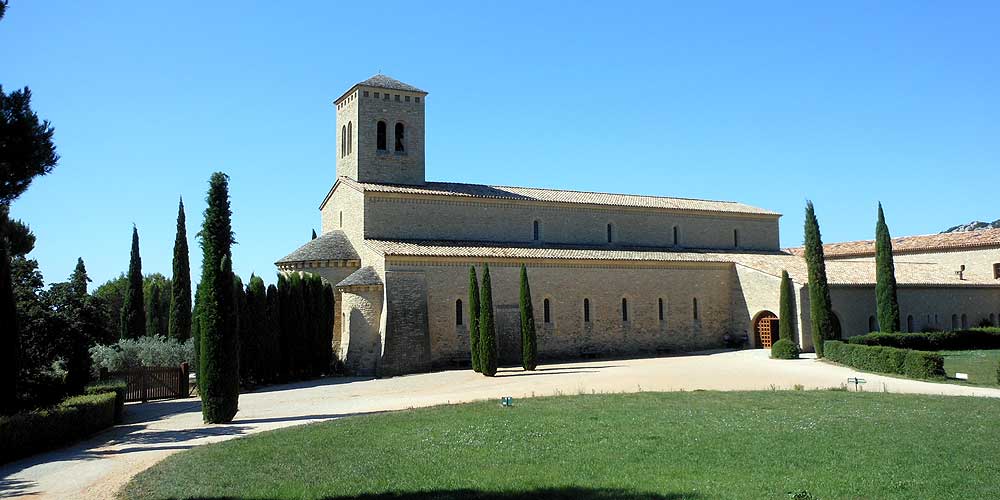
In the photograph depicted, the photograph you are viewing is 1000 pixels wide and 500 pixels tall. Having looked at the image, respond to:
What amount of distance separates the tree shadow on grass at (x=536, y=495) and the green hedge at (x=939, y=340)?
26781 mm

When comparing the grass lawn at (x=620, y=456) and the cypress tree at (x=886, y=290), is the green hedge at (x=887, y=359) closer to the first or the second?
the cypress tree at (x=886, y=290)

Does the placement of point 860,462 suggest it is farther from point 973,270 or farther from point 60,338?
point 973,270

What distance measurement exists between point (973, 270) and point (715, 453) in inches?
1847

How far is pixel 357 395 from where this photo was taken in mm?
25000

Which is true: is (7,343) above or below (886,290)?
below

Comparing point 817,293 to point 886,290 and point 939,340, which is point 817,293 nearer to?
point 886,290

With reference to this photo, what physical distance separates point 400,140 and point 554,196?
8792 mm

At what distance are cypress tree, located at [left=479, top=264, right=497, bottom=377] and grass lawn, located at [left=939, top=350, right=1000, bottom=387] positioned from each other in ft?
54.0

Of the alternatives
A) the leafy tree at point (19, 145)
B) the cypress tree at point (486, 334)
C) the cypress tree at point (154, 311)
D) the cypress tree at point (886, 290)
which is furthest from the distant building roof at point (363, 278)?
the cypress tree at point (886, 290)

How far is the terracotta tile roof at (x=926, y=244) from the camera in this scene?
4997cm

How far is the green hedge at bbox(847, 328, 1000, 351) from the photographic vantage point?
3384cm

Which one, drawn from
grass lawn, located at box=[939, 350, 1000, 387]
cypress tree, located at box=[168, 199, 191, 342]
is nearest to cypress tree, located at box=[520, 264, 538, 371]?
grass lawn, located at box=[939, 350, 1000, 387]

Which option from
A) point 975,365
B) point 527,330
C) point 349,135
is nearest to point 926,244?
point 975,365

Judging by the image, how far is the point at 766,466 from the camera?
1130 centimetres
